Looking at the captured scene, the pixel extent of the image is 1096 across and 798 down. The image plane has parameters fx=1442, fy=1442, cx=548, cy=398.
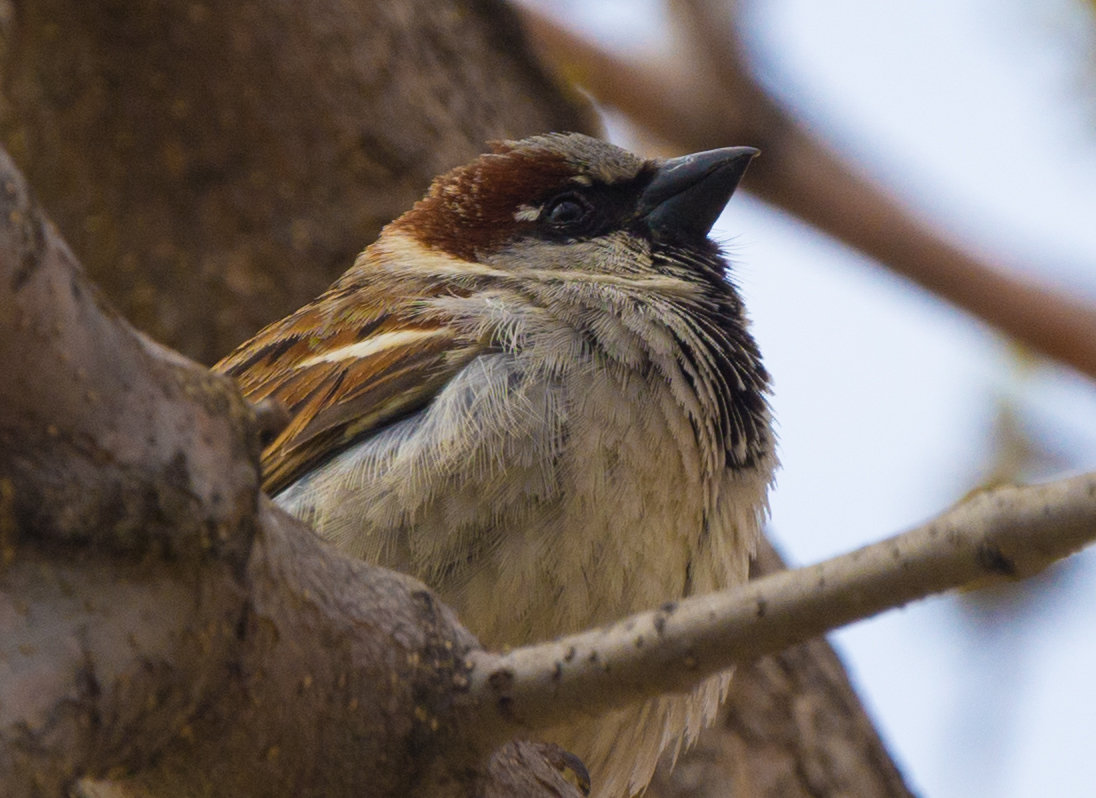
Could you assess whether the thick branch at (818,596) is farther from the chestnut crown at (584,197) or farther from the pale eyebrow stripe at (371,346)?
the chestnut crown at (584,197)

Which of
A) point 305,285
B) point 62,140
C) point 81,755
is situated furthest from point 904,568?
point 62,140

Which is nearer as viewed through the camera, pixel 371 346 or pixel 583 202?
pixel 371 346

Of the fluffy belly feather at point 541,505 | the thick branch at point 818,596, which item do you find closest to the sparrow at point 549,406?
the fluffy belly feather at point 541,505

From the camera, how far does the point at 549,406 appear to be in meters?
2.51

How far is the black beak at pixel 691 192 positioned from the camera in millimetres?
3344

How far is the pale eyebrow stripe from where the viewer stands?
281cm

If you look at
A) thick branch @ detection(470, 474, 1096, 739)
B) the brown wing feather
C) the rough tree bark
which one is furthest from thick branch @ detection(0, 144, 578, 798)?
the rough tree bark

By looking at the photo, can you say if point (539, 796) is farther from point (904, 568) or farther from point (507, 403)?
point (904, 568)

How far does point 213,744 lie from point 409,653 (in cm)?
26

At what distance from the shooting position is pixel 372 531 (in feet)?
7.83

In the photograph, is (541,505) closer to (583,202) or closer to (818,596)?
(818,596)

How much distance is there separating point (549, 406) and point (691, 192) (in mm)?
1025

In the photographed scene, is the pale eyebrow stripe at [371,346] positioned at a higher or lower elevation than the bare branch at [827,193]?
lower

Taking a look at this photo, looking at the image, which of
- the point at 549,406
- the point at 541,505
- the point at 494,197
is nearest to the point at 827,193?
the point at 494,197
